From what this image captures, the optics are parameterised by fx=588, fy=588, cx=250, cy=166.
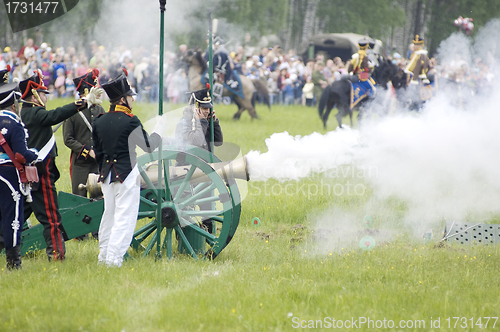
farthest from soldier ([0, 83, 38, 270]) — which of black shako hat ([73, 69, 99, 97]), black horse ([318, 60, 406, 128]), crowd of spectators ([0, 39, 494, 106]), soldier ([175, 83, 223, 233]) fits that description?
black horse ([318, 60, 406, 128])

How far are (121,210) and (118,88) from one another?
996mm

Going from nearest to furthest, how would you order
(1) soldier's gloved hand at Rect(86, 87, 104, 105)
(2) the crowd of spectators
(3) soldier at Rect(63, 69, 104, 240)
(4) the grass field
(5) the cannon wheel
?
(4) the grass field < (1) soldier's gloved hand at Rect(86, 87, 104, 105) < (5) the cannon wheel < (3) soldier at Rect(63, 69, 104, 240) < (2) the crowd of spectators

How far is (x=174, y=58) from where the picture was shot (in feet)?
53.4

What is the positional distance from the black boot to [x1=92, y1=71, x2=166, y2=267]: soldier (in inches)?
28.4

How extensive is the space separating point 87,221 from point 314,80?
1604 cm

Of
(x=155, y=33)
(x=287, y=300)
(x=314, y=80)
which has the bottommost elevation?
(x=314, y=80)

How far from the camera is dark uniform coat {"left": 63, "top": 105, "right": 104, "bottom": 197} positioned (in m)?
6.29

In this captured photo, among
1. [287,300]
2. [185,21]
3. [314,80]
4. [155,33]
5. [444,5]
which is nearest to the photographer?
[287,300]

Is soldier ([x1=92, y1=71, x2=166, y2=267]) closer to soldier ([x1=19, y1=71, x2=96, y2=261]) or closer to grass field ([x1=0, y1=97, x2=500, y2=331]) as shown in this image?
grass field ([x1=0, y1=97, x2=500, y2=331])

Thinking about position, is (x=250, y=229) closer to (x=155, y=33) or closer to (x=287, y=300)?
(x=287, y=300)

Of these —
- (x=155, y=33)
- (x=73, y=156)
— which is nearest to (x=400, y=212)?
(x=73, y=156)

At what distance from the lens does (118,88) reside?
4766 mm

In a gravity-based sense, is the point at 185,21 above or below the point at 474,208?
above

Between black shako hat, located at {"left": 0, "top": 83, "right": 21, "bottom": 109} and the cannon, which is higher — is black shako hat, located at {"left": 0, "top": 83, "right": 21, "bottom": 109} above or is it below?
above
